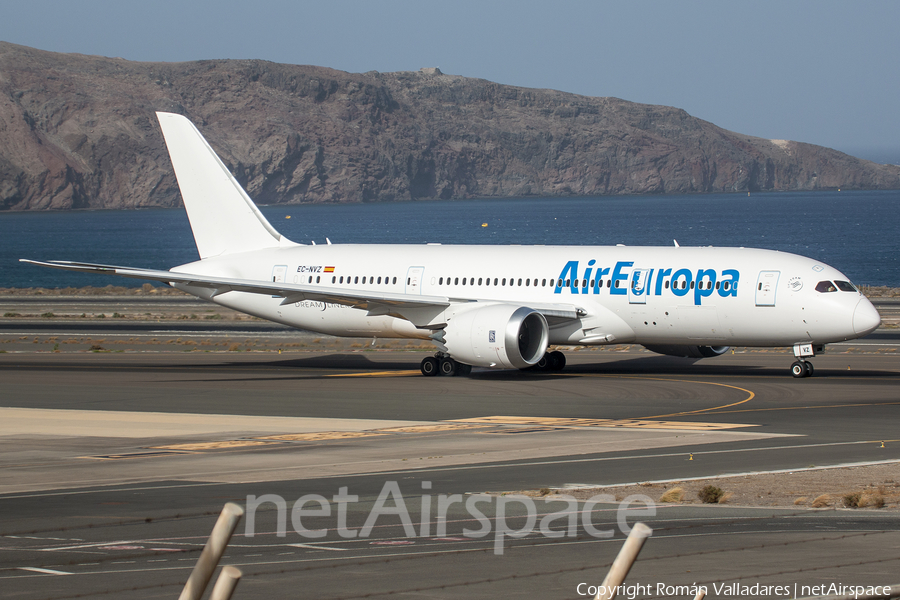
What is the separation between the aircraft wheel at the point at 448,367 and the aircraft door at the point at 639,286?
6003 mm

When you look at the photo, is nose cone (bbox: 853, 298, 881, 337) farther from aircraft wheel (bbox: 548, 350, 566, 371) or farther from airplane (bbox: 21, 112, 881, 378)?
aircraft wheel (bbox: 548, 350, 566, 371)

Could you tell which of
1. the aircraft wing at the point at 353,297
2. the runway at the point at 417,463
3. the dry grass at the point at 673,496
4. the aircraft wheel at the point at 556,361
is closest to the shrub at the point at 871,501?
the runway at the point at 417,463

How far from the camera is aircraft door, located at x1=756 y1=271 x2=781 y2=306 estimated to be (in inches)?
1352

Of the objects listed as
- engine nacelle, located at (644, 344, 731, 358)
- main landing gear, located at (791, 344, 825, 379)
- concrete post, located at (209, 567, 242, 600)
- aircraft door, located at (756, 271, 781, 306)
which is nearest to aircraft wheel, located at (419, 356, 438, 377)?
engine nacelle, located at (644, 344, 731, 358)

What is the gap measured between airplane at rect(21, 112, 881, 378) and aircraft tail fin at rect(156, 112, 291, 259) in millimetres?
1151

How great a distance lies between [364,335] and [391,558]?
28920mm

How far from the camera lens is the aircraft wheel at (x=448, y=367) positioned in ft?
124

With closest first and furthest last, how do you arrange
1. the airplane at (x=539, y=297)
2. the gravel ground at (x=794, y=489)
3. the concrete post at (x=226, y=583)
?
1. the concrete post at (x=226, y=583)
2. the gravel ground at (x=794, y=489)
3. the airplane at (x=539, y=297)

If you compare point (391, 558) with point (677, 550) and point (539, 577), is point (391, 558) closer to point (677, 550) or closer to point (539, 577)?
point (539, 577)

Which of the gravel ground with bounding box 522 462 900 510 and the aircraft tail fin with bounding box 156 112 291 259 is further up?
the aircraft tail fin with bounding box 156 112 291 259

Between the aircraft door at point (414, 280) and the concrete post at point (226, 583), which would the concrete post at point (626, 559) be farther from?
the aircraft door at point (414, 280)

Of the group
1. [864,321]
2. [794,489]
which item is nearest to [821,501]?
[794,489]

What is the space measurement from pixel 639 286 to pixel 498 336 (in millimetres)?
4712

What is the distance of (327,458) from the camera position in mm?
21375
